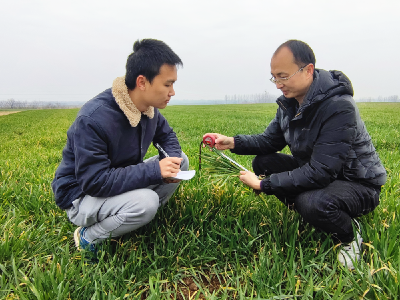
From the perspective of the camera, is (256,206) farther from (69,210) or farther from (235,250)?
(69,210)

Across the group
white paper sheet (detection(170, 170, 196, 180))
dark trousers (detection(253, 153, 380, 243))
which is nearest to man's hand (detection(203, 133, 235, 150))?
white paper sheet (detection(170, 170, 196, 180))

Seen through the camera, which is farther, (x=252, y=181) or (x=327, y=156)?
(x=252, y=181)

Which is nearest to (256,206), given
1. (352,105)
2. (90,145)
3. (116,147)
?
(352,105)

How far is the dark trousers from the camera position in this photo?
6.54 feet

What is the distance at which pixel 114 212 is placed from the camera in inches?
79.3

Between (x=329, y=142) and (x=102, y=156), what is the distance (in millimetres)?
1605

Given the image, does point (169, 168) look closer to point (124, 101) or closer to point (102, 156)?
point (102, 156)

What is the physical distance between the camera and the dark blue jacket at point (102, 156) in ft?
6.21

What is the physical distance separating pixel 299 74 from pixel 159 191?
151cm

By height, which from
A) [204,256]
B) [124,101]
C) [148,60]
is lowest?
[204,256]

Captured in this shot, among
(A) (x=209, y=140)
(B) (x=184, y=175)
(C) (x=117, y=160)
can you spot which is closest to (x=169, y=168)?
(B) (x=184, y=175)

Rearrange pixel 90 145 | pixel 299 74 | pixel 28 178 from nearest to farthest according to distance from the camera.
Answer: pixel 90 145 → pixel 299 74 → pixel 28 178

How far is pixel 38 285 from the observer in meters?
1.62

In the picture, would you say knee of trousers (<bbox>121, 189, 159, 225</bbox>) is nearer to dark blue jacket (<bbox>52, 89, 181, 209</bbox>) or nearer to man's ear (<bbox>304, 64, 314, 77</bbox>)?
dark blue jacket (<bbox>52, 89, 181, 209</bbox>)
